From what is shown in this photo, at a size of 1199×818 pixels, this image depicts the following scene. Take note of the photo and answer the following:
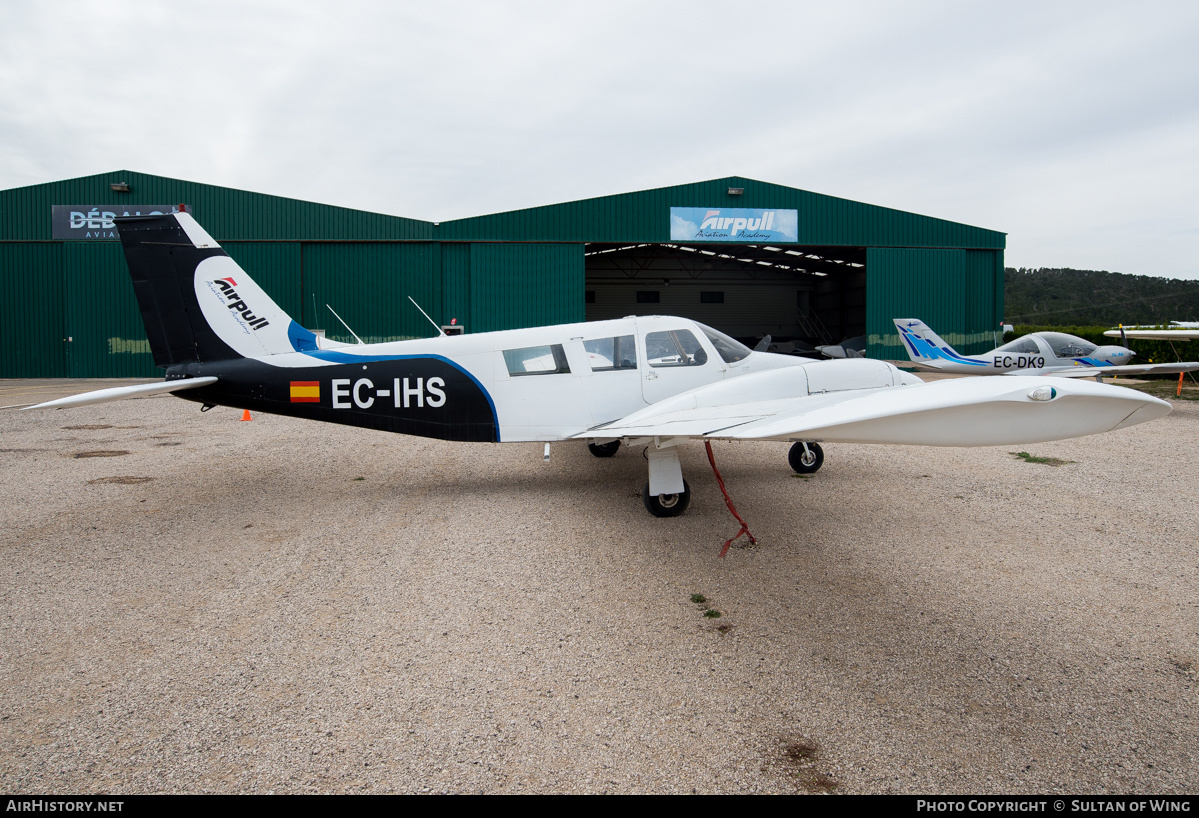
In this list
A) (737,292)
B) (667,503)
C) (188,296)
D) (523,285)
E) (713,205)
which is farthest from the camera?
(737,292)

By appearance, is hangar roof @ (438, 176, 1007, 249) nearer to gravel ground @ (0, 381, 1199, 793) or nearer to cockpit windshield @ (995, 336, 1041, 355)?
cockpit windshield @ (995, 336, 1041, 355)

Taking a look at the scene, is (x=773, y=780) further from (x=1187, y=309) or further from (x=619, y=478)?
(x=1187, y=309)

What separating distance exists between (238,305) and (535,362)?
10.7 ft

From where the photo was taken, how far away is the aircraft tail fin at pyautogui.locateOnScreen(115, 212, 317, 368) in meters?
6.84

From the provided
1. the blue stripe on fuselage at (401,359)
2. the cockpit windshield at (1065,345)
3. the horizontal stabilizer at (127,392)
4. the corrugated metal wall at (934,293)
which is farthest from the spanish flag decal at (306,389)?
the corrugated metal wall at (934,293)

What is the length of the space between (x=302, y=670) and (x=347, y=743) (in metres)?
0.79

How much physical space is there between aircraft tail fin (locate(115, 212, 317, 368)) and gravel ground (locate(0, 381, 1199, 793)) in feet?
5.32

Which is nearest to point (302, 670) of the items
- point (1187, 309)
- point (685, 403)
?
point (685, 403)

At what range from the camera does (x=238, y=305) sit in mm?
6969

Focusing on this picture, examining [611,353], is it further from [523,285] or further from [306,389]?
[523,285]

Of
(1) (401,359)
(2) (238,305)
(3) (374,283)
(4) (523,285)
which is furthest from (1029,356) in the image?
(3) (374,283)

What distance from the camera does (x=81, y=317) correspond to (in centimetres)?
2473

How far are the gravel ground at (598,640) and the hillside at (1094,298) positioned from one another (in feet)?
276

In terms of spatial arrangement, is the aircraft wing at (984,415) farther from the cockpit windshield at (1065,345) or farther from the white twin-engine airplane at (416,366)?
the cockpit windshield at (1065,345)
